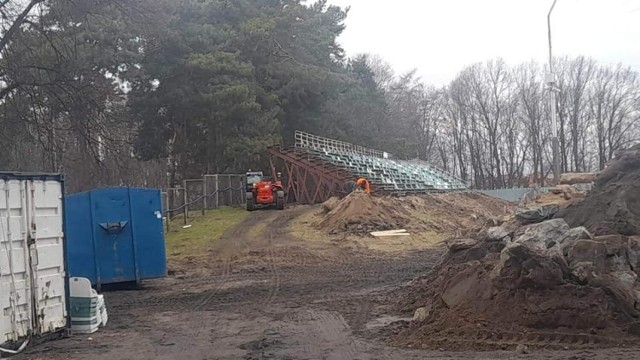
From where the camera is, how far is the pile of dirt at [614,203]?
1175cm

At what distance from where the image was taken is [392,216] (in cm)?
3141

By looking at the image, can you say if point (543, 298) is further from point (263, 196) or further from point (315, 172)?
point (315, 172)

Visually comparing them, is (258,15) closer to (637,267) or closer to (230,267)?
(230,267)

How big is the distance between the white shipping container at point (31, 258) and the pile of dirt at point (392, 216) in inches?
713

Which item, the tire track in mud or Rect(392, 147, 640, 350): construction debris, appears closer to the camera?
Rect(392, 147, 640, 350): construction debris

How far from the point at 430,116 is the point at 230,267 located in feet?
223

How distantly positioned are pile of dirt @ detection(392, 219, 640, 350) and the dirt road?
534mm

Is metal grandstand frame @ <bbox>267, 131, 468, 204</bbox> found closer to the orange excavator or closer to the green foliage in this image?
the green foliage

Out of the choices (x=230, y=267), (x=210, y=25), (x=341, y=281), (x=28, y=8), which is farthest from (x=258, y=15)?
(x=341, y=281)

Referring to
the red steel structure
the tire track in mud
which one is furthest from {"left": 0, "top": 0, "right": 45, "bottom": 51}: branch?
the red steel structure

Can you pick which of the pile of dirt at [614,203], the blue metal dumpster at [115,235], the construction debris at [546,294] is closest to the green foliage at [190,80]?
the blue metal dumpster at [115,235]

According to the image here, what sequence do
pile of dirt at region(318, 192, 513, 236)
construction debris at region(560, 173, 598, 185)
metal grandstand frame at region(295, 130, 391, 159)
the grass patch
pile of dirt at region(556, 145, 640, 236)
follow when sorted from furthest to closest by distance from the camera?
metal grandstand frame at region(295, 130, 391, 159) → construction debris at region(560, 173, 598, 185) → pile of dirt at region(318, 192, 513, 236) → the grass patch → pile of dirt at region(556, 145, 640, 236)

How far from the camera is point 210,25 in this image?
4731 centimetres

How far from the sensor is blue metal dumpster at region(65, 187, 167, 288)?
16.2 meters
